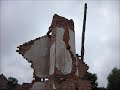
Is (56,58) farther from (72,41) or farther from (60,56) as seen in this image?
(72,41)

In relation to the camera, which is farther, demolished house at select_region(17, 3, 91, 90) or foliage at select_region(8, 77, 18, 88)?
foliage at select_region(8, 77, 18, 88)

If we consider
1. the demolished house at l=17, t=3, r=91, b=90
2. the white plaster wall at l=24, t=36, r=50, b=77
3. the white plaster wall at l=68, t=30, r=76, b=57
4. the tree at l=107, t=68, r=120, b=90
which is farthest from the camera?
the tree at l=107, t=68, r=120, b=90

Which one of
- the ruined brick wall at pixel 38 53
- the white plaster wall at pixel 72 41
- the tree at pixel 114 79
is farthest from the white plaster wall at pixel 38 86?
the tree at pixel 114 79

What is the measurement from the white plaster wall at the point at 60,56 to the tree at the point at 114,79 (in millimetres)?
26933

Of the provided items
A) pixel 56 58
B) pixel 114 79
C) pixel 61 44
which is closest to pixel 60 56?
pixel 56 58

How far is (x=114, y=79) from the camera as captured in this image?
138 ft

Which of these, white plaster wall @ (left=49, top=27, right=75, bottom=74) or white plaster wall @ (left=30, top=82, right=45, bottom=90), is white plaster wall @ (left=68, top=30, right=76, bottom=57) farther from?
white plaster wall @ (left=30, top=82, right=45, bottom=90)

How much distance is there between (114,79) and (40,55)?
92.4ft

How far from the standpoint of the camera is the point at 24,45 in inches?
651

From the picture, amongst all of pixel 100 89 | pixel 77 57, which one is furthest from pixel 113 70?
pixel 77 57

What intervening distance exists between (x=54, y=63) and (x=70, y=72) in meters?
1.09

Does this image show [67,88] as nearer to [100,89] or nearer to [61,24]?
[61,24]

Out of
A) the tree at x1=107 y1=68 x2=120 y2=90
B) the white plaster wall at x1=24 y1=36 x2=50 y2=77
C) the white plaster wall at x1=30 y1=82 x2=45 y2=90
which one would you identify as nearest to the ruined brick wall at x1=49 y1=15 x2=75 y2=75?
the white plaster wall at x1=24 y1=36 x2=50 y2=77

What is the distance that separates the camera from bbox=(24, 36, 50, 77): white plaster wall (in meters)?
16.0
